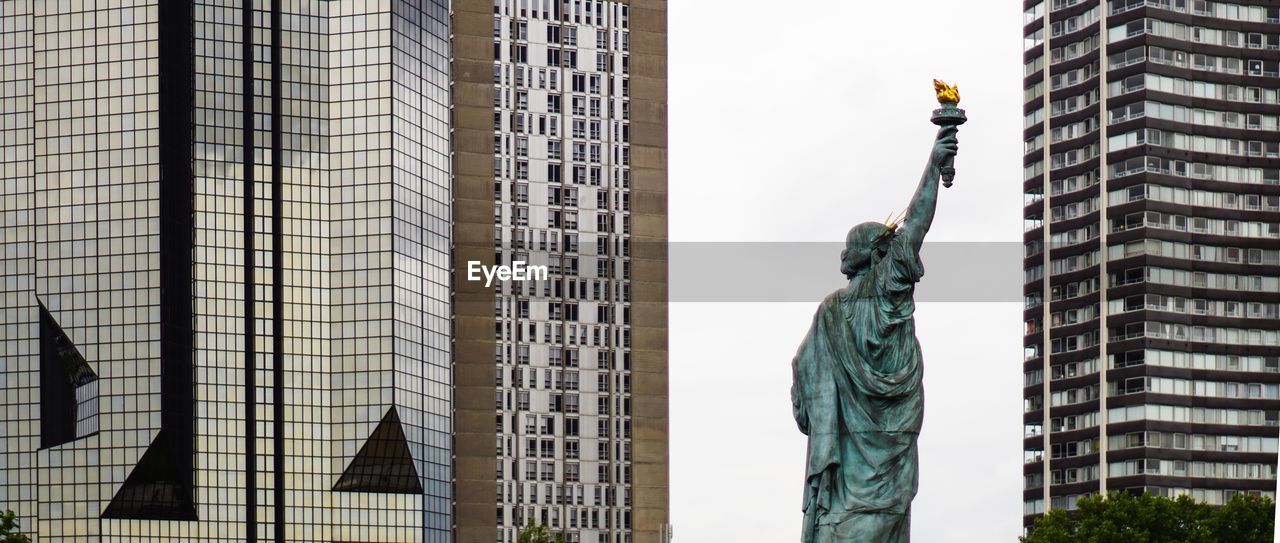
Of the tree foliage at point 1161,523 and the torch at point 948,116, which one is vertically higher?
the torch at point 948,116

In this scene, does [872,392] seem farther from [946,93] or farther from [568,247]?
[568,247]

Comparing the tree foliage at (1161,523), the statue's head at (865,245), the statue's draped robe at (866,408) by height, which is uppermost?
the statue's head at (865,245)

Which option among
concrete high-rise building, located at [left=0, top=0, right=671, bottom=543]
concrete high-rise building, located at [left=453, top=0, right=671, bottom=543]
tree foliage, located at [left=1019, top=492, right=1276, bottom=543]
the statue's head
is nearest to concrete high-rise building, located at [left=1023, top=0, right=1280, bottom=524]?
concrete high-rise building, located at [left=0, top=0, right=671, bottom=543]

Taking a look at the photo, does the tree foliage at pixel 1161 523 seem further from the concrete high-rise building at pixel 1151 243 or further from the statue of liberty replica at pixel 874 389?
the statue of liberty replica at pixel 874 389

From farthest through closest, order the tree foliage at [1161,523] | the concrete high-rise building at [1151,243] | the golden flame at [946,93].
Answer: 1. the concrete high-rise building at [1151,243]
2. the tree foliage at [1161,523]
3. the golden flame at [946,93]

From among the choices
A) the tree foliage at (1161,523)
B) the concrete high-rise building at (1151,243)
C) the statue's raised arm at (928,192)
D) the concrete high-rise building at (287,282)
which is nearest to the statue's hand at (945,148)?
the statue's raised arm at (928,192)

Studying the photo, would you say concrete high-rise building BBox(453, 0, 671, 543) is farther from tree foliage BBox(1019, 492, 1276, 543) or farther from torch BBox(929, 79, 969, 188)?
torch BBox(929, 79, 969, 188)

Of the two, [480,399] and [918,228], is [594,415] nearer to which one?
[480,399]

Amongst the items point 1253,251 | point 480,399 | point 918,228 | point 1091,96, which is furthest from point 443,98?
point 918,228

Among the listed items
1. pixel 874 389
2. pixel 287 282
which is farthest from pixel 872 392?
pixel 287 282
